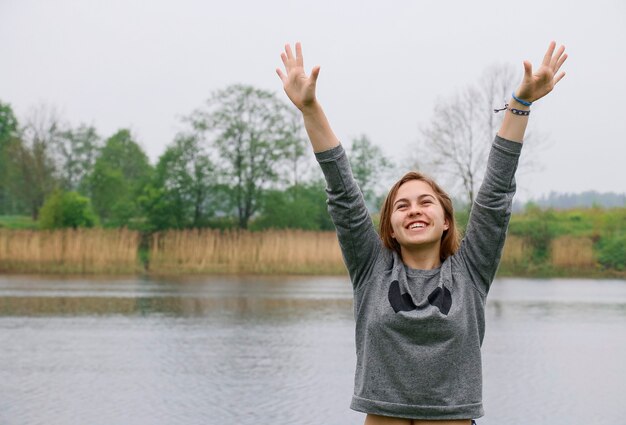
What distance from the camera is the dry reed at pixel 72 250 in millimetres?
29109

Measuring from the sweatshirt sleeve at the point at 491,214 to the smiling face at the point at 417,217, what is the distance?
119 mm

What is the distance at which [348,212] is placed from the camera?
3078 mm

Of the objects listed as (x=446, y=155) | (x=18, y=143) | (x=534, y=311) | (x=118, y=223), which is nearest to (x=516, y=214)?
(x=446, y=155)

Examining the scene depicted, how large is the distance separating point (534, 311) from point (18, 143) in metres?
43.6

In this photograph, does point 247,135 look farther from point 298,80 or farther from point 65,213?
point 298,80

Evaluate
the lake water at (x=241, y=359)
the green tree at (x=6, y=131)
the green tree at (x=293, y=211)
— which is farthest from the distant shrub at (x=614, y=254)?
the green tree at (x=6, y=131)

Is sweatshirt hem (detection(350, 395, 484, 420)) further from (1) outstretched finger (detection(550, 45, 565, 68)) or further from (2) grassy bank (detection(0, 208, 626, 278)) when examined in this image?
(2) grassy bank (detection(0, 208, 626, 278))

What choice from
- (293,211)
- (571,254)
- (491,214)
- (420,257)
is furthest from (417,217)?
(293,211)

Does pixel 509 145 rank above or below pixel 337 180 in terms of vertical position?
above

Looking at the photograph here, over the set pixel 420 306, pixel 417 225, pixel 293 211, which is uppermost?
pixel 293 211

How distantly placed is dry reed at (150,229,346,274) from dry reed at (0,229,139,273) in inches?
54.4

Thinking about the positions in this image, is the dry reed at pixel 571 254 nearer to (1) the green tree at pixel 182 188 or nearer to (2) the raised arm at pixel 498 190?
(1) the green tree at pixel 182 188

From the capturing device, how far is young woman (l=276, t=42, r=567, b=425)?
2891 millimetres

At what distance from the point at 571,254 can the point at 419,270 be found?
31.7 m
